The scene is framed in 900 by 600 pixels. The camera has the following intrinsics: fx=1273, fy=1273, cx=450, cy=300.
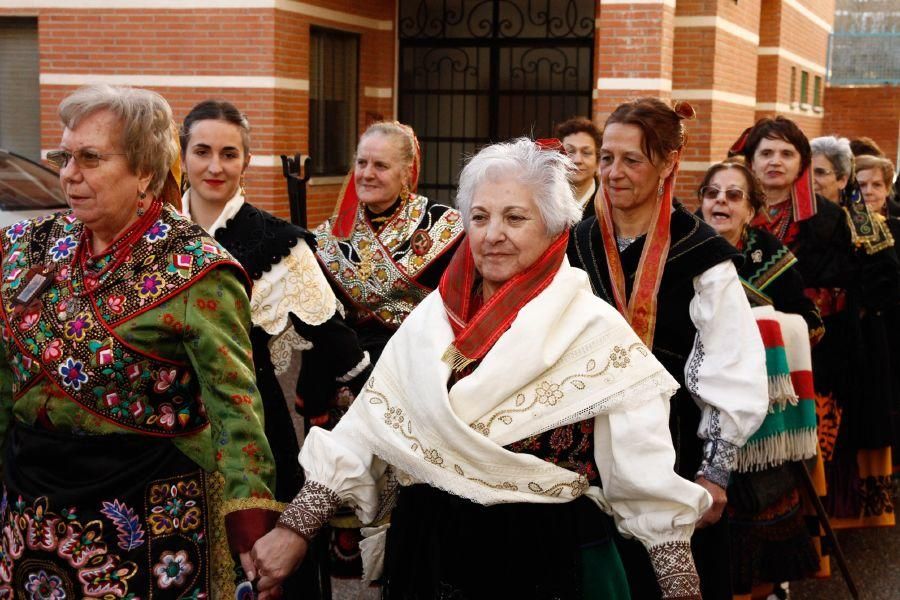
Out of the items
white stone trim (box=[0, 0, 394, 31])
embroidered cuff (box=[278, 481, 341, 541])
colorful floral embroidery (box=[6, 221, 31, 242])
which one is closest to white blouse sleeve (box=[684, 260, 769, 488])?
embroidered cuff (box=[278, 481, 341, 541])

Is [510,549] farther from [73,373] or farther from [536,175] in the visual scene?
[73,373]

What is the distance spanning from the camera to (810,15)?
74.2ft

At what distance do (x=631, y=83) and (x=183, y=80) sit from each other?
4.75m

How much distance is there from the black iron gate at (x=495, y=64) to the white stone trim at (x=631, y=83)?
5.93ft

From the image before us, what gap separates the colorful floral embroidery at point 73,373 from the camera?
3.07m

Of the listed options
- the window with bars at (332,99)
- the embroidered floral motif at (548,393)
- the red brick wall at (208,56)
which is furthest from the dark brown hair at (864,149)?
the embroidered floral motif at (548,393)

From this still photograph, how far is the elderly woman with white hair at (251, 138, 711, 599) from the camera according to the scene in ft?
9.95

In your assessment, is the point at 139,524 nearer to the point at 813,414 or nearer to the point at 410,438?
the point at 410,438

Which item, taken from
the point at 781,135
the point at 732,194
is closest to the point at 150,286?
the point at 732,194

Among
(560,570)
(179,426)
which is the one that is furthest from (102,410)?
(560,570)

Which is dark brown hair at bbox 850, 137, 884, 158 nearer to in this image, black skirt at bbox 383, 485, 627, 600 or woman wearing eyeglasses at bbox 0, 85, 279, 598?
black skirt at bbox 383, 485, 627, 600

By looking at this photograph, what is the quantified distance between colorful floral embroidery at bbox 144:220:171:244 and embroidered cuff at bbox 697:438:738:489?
179 cm

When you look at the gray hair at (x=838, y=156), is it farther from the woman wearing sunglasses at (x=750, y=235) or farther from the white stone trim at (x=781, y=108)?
the white stone trim at (x=781, y=108)

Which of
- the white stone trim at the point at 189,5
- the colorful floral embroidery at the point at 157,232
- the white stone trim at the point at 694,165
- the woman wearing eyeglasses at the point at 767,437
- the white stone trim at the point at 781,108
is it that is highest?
the white stone trim at the point at 189,5
